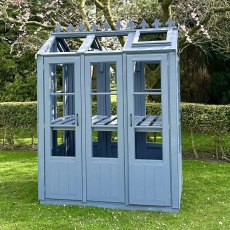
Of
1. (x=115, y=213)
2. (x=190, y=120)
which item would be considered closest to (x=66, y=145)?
(x=115, y=213)

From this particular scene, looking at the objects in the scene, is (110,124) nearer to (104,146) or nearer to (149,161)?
(149,161)

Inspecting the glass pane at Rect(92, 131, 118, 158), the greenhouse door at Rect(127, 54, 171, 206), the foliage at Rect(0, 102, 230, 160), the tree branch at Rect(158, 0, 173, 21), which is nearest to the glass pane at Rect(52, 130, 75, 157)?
the glass pane at Rect(92, 131, 118, 158)

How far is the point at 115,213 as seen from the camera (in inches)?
197

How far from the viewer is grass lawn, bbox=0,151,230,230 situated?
15.1 ft

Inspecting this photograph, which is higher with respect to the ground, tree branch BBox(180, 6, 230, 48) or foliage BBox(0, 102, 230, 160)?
tree branch BBox(180, 6, 230, 48)

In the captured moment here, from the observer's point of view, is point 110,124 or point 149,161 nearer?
point 149,161

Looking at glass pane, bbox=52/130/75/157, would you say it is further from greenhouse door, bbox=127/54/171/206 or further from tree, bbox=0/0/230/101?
tree, bbox=0/0/230/101

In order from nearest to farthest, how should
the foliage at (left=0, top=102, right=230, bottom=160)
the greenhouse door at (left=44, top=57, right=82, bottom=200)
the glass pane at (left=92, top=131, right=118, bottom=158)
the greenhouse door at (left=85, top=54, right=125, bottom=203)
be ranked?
the greenhouse door at (left=85, top=54, right=125, bottom=203) < the greenhouse door at (left=44, top=57, right=82, bottom=200) < the glass pane at (left=92, top=131, right=118, bottom=158) < the foliage at (left=0, top=102, right=230, bottom=160)

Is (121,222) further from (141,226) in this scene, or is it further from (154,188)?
(154,188)

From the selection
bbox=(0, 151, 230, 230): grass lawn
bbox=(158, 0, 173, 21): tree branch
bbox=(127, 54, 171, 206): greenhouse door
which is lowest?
bbox=(0, 151, 230, 230): grass lawn

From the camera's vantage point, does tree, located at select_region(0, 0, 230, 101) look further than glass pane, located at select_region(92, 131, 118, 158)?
Yes

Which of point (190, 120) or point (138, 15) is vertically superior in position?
point (138, 15)

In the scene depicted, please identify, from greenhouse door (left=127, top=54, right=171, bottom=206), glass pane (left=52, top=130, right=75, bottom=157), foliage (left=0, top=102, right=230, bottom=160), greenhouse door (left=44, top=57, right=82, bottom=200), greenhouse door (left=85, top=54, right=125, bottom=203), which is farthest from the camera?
foliage (left=0, top=102, right=230, bottom=160)

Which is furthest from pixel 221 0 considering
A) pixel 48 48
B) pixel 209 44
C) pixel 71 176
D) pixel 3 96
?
pixel 3 96
